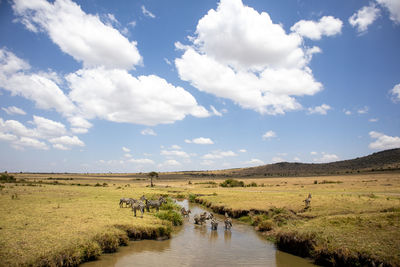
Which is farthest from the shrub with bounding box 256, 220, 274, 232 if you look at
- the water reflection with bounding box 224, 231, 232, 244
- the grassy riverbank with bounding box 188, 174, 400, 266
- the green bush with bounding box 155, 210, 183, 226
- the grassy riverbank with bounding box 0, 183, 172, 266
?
the grassy riverbank with bounding box 0, 183, 172, 266

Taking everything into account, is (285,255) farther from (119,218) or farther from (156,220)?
(119,218)

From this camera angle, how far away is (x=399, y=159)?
118688mm

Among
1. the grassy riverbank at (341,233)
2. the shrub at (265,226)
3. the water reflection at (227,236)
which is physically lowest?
the water reflection at (227,236)

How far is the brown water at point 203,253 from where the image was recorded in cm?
1388

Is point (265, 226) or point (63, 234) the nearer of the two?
point (63, 234)

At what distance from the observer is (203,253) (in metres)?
15.6

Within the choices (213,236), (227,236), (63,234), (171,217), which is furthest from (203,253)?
(171,217)

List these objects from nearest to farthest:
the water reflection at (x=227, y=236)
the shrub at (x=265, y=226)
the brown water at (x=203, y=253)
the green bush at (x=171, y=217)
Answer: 1. the brown water at (x=203, y=253)
2. the water reflection at (x=227, y=236)
3. the shrub at (x=265, y=226)
4. the green bush at (x=171, y=217)

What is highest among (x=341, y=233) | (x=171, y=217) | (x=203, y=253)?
(x=341, y=233)

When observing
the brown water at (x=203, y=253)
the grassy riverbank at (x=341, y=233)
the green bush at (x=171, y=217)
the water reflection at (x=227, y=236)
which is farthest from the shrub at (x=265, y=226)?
the green bush at (x=171, y=217)

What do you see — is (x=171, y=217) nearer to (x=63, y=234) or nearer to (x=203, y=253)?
(x=203, y=253)

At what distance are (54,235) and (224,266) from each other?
9735 mm

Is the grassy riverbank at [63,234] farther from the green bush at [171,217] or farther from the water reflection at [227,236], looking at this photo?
the water reflection at [227,236]

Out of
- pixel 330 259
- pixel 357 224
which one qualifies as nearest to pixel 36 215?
pixel 330 259
